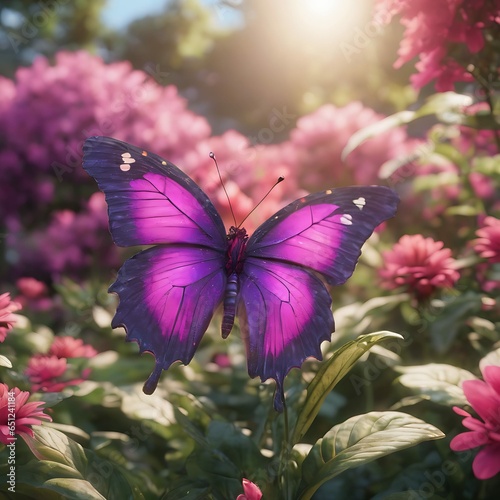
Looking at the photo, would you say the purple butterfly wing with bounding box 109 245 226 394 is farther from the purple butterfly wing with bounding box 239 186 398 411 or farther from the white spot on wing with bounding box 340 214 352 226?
the white spot on wing with bounding box 340 214 352 226

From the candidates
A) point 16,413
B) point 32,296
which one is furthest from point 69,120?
point 16,413

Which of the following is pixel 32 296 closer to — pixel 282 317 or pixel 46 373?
pixel 46 373

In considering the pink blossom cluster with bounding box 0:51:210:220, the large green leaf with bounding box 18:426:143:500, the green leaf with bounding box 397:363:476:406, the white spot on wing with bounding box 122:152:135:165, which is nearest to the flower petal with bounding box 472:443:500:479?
the green leaf with bounding box 397:363:476:406

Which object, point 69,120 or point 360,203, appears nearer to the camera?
point 360,203

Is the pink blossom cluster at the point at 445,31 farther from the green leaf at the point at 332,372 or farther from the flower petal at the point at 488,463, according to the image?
the flower petal at the point at 488,463

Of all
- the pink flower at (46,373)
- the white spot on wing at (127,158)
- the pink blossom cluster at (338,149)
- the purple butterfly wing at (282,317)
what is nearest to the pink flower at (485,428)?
Result: the purple butterfly wing at (282,317)

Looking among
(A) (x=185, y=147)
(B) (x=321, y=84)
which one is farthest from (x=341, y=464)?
(B) (x=321, y=84)

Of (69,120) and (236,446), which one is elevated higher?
(69,120)
